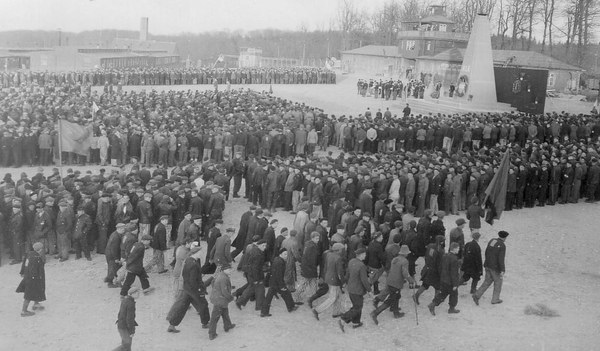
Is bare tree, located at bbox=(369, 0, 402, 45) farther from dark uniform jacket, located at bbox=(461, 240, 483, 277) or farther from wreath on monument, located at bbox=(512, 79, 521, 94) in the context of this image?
dark uniform jacket, located at bbox=(461, 240, 483, 277)

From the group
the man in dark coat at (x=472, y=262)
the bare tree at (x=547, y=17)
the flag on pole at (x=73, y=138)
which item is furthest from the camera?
the bare tree at (x=547, y=17)

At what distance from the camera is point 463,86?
1201 inches

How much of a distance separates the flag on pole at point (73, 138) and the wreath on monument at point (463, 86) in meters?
19.1

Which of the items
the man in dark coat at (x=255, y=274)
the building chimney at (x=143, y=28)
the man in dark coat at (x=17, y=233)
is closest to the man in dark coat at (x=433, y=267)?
the man in dark coat at (x=255, y=274)

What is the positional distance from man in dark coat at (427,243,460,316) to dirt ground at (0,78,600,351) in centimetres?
23

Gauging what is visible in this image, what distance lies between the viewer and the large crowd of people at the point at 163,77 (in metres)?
38.8

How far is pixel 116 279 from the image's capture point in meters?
11.4

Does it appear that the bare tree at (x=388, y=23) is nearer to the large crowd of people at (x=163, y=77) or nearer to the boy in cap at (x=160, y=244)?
the large crowd of people at (x=163, y=77)

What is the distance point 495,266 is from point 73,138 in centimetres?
1311

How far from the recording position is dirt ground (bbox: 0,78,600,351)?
9109mm

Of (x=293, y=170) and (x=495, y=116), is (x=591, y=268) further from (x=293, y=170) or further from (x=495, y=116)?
(x=495, y=116)

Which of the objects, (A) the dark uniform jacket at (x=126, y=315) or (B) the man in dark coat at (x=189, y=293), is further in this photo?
(B) the man in dark coat at (x=189, y=293)

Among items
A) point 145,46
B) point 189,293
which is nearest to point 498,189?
point 189,293

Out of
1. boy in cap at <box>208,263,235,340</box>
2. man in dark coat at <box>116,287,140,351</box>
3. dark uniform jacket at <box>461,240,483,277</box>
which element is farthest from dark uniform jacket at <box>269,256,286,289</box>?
dark uniform jacket at <box>461,240,483,277</box>
